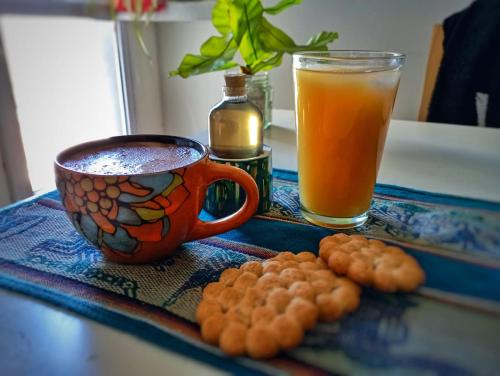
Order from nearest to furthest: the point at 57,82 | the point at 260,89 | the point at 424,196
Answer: the point at 424,196
the point at 260,89
the point at 57,82

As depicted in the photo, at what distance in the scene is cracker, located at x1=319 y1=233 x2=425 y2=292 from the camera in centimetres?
29

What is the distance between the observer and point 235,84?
1.52ft

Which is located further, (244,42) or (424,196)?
(244,42)

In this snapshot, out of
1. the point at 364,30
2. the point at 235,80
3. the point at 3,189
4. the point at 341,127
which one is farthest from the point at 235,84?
the point at 364,30

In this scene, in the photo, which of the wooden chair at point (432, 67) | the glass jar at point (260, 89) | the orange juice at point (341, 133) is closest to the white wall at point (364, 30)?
the wooden chair at point (432, 67)

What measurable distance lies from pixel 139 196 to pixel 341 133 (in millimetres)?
209

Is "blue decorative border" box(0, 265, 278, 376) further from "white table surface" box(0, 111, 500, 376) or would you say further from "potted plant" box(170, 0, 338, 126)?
"potted plant" box(170, 0, 338, 126)

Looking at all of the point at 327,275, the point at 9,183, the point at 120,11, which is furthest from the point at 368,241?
the point at 120,11

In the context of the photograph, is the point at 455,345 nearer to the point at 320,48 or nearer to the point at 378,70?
the point at 378,70

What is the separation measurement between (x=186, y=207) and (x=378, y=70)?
23 centimetres

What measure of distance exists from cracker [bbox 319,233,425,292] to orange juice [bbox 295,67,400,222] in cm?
10

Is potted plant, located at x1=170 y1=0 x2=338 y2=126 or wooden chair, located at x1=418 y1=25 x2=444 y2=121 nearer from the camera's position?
potted plant, located at x1=170 y1=0 x2=338 y2=126

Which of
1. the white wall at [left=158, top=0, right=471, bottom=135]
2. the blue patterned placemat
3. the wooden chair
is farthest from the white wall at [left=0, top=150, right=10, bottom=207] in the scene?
the wooden chair

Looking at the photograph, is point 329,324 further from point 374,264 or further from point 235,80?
point 235,80
